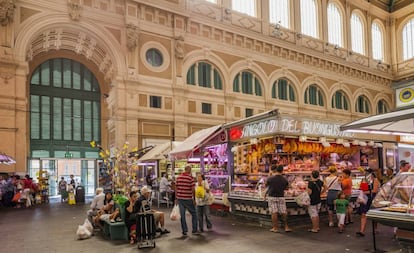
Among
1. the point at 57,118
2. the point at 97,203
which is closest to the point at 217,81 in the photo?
the point at 57,118

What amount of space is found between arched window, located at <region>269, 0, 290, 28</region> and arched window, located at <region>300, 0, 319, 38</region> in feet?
5.16

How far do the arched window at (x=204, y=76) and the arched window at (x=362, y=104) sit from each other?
1541 centimetres

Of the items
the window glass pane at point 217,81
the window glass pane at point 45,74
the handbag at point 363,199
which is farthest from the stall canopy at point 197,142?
the window glass pane at point 45,74

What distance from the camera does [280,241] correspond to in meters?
8.16

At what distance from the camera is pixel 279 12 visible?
28.2 meters

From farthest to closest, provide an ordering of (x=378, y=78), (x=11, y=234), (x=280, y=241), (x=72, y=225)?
(x=378, y=78)
(x=72, y=225)
(x=11, y=234)
(x=280, y=241)

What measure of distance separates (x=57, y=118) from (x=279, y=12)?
17.8m

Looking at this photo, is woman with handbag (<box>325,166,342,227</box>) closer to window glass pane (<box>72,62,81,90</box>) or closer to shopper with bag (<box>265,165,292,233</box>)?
shopper with bag (<box>265,165,292,233</box>)

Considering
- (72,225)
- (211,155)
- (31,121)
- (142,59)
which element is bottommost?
(72,225)

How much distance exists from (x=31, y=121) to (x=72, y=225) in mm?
14009

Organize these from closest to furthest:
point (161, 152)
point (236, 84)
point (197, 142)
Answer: point (197, 142)
point (161, 152)
point (236, 84)

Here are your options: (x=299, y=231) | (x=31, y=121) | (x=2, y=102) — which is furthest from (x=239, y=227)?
(x=31, y=121)

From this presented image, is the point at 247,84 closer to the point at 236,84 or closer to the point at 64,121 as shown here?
the point at 236,84

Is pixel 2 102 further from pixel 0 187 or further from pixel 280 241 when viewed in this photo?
pixel 280 241
